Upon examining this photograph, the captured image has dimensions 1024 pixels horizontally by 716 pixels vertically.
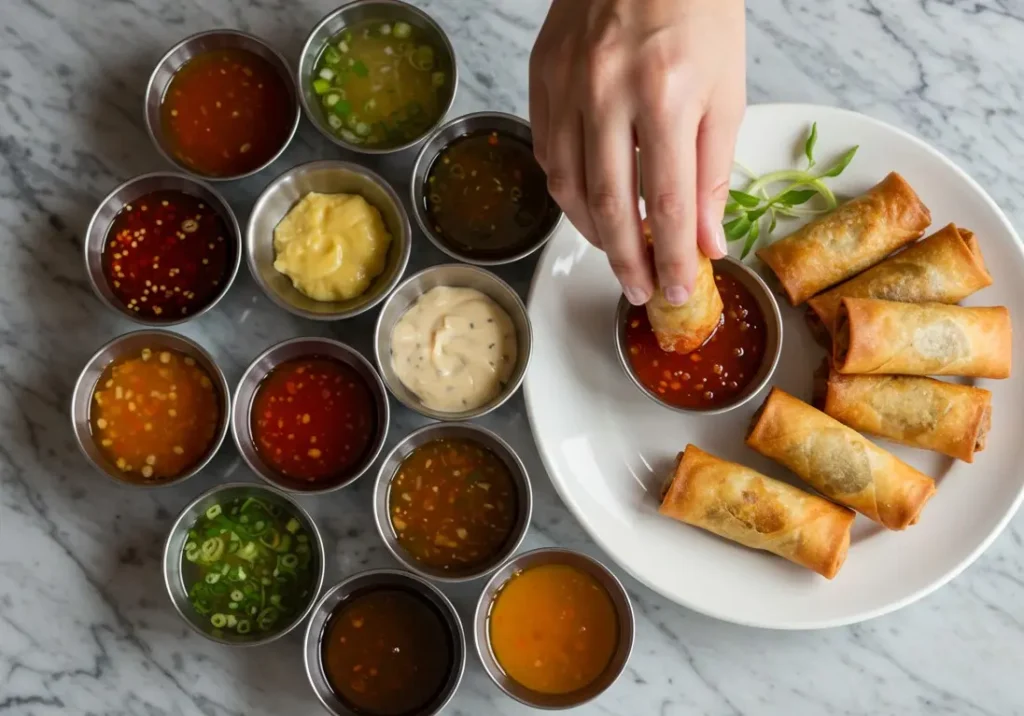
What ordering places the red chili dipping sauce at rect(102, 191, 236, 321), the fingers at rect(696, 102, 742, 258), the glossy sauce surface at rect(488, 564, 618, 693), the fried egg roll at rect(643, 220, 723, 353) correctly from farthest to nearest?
the red chili dipping sauce at rect(102, 191, 236, 321) < the glossy sauce surface at rect(488, 564, 618, 693) < the fried egg roll at rect(643, 220, 723, 353) < the fingers at rect(696, 102, 742, 258)

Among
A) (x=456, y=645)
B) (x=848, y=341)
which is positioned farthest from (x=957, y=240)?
(x=456, y=645)

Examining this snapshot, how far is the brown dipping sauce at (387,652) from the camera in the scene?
3.47m

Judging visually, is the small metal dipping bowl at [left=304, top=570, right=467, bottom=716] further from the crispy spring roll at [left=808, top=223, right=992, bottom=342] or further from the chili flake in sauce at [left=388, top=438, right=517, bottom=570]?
the crispy spring roll at [left=808, top=223, right=992, bottom=342]

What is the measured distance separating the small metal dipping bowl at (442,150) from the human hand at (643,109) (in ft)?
2.99

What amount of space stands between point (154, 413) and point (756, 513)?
7.81ft

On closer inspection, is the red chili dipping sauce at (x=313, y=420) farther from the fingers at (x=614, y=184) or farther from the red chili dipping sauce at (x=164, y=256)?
the fingers at (x=614, y=184)

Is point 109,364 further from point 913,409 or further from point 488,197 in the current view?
point 913,409

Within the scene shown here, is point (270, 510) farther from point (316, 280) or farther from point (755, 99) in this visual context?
point (755, 99)

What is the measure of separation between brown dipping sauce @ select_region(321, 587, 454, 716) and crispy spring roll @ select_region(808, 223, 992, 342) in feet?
6.52

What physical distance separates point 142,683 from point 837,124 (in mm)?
3612

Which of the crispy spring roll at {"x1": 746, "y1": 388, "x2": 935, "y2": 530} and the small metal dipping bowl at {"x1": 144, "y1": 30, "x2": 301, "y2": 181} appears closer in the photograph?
the crispy spring roll at {"x1": 746, "y1": 388, "x2": 935, "y2": 530}

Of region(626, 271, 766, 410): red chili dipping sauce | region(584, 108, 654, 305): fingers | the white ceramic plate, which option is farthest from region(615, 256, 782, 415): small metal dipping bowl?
region(584, 108, 654, 305): fingers

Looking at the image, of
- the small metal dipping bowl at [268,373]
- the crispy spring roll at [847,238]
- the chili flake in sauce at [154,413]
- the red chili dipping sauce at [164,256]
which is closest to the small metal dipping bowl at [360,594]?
the small metal dipping bowl at [268,373]

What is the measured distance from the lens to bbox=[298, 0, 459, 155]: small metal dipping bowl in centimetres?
357
